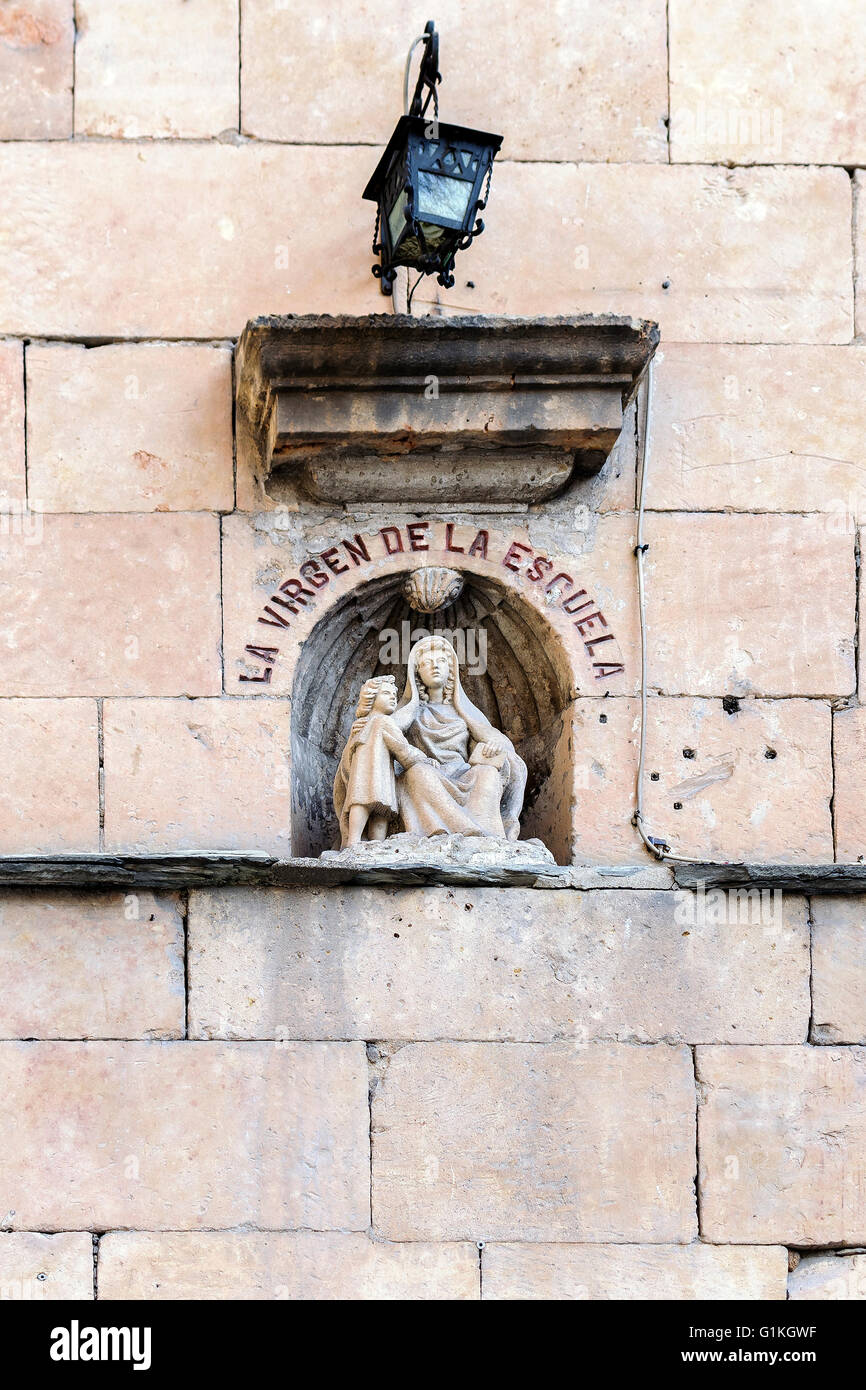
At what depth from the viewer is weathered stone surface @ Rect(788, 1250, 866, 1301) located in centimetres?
704

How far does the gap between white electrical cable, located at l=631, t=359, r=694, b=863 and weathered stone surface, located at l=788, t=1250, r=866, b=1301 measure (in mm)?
1379

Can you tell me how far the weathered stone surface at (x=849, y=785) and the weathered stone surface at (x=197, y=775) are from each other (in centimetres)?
190

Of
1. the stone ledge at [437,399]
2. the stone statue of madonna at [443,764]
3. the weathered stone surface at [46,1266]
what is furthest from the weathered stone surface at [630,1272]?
the stone ledge at [437,399]

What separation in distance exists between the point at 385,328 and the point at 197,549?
1023 mm

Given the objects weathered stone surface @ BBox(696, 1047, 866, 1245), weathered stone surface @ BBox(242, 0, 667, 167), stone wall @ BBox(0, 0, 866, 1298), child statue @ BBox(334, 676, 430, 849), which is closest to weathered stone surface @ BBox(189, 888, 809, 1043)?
stone wall @ BBox(0, 0, 866, 1298)

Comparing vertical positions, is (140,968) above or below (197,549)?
below

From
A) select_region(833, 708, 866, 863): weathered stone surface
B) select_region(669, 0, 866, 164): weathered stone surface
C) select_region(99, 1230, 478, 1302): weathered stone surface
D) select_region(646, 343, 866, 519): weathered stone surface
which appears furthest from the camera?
select_region(669, 0, 866, 164): weathered stone surface

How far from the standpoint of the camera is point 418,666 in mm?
7699

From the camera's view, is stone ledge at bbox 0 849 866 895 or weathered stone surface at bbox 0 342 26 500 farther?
weathered stone surface at bbox 0 342 26 500

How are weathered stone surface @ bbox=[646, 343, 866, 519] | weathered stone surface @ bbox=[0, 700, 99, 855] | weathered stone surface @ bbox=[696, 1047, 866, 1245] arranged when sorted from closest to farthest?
weathered stone surface @ bbox=[696, 1047, 866, 1245]
weathered stone surface @ bbox=[0, 700, 99, 855]
weathered stone surface @ bbox=[646, 343, 866, 519]

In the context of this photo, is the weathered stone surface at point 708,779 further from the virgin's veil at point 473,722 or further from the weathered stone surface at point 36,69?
the weathered stone surface at point 36,69

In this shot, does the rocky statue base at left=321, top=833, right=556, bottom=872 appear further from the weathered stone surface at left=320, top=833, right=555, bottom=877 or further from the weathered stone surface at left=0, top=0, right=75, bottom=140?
the weathered stone surface at left=0, top=0, right=75, bottom=140

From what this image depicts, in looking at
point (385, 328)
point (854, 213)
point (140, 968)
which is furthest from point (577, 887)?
point (854, 213)

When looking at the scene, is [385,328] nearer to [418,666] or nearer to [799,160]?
[418,666]
